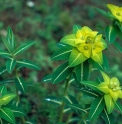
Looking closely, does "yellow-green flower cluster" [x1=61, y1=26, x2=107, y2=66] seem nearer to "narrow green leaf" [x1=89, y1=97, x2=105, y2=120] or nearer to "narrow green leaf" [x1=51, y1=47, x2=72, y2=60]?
"narrow green leaf" [x1=51, y1=47, x2=72, y2=60]

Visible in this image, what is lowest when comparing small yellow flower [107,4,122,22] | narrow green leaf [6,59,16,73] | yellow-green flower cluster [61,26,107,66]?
narrow green leaf [6,59,16,73]

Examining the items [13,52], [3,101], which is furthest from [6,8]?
[3,101]

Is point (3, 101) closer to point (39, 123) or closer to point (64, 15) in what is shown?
point (39, 123)

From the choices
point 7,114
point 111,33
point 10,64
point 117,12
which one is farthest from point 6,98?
point 117,12

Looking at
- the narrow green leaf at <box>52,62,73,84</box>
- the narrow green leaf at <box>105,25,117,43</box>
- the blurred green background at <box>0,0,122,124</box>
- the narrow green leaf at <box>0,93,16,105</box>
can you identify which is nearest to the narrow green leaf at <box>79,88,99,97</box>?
the narrow green leaf at <box>52,62,73,84</box>

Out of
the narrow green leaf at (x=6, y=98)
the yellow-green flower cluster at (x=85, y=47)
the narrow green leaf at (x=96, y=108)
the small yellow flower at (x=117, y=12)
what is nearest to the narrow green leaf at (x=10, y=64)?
the narrow green leaf at (x=6, y=98)

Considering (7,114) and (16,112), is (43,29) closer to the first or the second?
(16,112)

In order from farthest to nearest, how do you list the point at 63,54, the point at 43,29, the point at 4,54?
the point at 43,29 → the point at 4,54 → the point at 63,54

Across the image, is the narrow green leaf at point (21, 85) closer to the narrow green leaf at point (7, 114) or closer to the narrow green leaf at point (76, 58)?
the narrow green leaf at point (7, 114)
